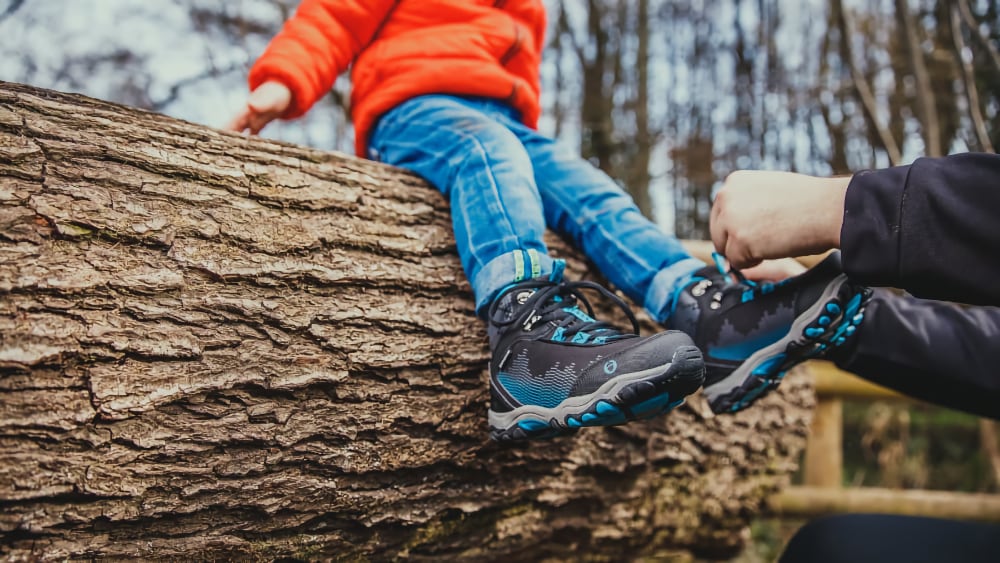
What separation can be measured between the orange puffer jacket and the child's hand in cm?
2

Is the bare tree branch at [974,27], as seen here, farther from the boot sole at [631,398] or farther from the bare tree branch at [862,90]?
the boot sole at [631,398]

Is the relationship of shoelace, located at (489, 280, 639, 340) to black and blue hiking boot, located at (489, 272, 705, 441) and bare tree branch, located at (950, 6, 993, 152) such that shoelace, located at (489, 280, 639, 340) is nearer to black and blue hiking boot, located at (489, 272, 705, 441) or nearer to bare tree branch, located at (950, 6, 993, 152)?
black and blue hiking boot, located at (489, 272, 705, 441)

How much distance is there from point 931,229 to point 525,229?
63 cm

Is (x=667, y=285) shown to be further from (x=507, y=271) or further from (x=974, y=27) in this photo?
(x=974, y=27)

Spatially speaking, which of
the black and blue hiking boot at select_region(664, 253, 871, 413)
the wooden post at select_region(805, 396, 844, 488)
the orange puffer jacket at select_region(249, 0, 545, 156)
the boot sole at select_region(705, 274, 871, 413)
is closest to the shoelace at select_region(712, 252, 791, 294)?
the black and blue hiking boot at select_region(664, 253, 871, 413)

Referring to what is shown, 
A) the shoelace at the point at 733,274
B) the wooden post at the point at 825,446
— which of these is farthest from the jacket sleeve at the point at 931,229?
the wooden post at the point at 825,446

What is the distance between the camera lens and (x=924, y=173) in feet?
2.32

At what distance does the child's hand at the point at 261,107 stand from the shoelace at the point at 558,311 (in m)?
0.71

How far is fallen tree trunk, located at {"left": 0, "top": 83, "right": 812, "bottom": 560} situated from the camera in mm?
855

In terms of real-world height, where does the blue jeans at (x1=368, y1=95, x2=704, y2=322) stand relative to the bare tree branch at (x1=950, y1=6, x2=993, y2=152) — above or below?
below

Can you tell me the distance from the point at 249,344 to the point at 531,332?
0.46 m

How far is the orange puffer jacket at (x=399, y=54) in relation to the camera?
141 centimetres

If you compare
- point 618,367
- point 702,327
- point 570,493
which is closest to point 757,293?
point 702,327

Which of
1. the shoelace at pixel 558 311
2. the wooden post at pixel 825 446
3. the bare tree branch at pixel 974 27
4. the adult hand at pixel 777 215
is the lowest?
the wooden post at pixel 825 446
